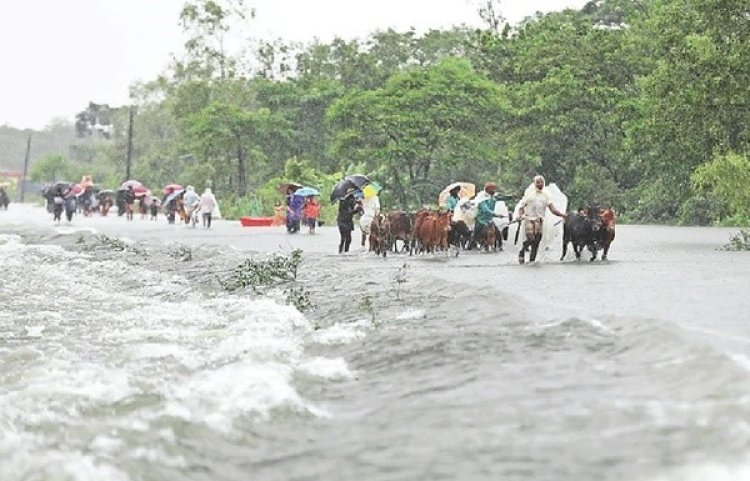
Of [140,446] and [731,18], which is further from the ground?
[731,18]

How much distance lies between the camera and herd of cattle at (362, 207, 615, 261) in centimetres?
2088

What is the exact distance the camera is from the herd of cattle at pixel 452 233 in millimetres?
20875

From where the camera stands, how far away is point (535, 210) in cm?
1944

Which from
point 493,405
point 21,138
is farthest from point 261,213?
point 21,138

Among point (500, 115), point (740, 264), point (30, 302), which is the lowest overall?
point (30, 302)

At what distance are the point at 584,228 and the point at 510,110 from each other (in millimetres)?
28297

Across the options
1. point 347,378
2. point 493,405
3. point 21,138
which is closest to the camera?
point 493,405

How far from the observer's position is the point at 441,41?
222ft

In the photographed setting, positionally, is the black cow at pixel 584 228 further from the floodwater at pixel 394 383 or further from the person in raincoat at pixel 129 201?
the person in raincoat at pixel 129 201

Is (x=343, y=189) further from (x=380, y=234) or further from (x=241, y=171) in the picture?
(x=241, y=171)

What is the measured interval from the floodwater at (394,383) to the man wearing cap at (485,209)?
6.96m

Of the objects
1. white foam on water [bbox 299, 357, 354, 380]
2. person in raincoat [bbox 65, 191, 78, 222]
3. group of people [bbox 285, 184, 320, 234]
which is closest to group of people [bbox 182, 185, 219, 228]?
person in raincoat [bbox 65, 191, 78, 222]

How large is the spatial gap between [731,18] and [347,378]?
21017 millimetres

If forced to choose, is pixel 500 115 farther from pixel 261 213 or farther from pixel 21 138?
pixel 21 138
